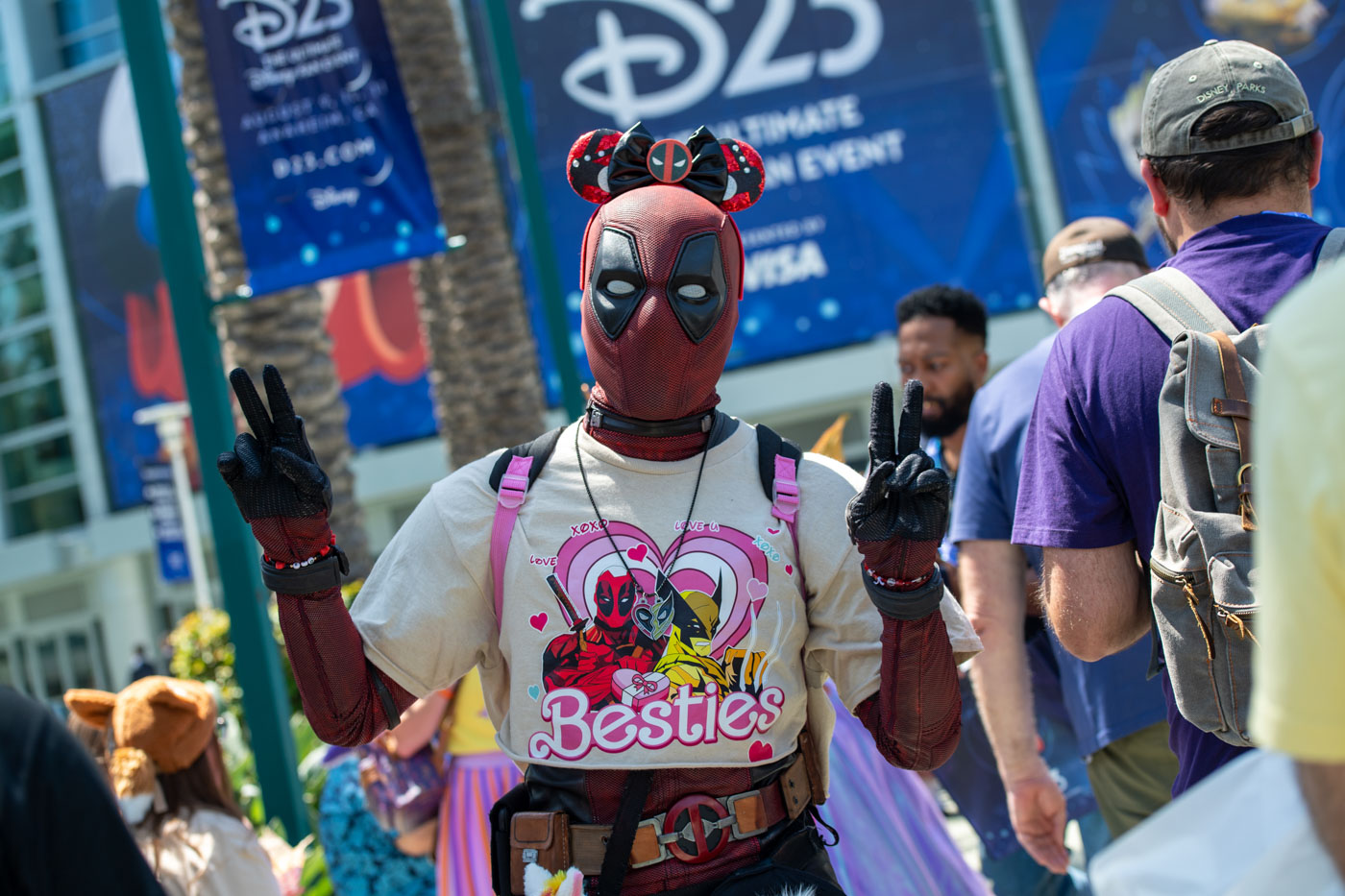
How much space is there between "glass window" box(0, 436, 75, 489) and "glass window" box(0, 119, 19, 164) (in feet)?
15.3

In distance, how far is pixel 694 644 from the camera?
2.17 m

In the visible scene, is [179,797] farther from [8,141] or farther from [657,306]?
[8,141]

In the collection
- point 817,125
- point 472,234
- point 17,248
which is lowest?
point 472,234

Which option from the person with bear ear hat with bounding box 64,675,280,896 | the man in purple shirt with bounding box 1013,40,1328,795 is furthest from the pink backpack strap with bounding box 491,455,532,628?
the person with bear ear hat with bounding box 64,675,280,896

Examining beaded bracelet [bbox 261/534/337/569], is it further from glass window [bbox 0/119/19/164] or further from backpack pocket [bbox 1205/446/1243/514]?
glass window [bbox 0/119/19/164]

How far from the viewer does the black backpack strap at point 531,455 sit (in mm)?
2309

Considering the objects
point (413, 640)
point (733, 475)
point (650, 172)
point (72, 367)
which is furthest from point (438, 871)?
point (72, 367)

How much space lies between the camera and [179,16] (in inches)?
285

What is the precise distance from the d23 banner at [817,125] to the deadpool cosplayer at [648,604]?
1011cm

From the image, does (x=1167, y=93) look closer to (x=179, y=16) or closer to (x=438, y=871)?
(x=438, y=871)

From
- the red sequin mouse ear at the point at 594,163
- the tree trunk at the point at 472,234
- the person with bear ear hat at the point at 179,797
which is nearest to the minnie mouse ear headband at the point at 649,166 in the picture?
the red sequin mouse ear at the point at 594,163

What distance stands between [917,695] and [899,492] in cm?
38

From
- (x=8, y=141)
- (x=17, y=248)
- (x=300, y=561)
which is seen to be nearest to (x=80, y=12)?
(x=8, y=141)

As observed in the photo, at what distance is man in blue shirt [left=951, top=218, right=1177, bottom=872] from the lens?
3.00 metres
